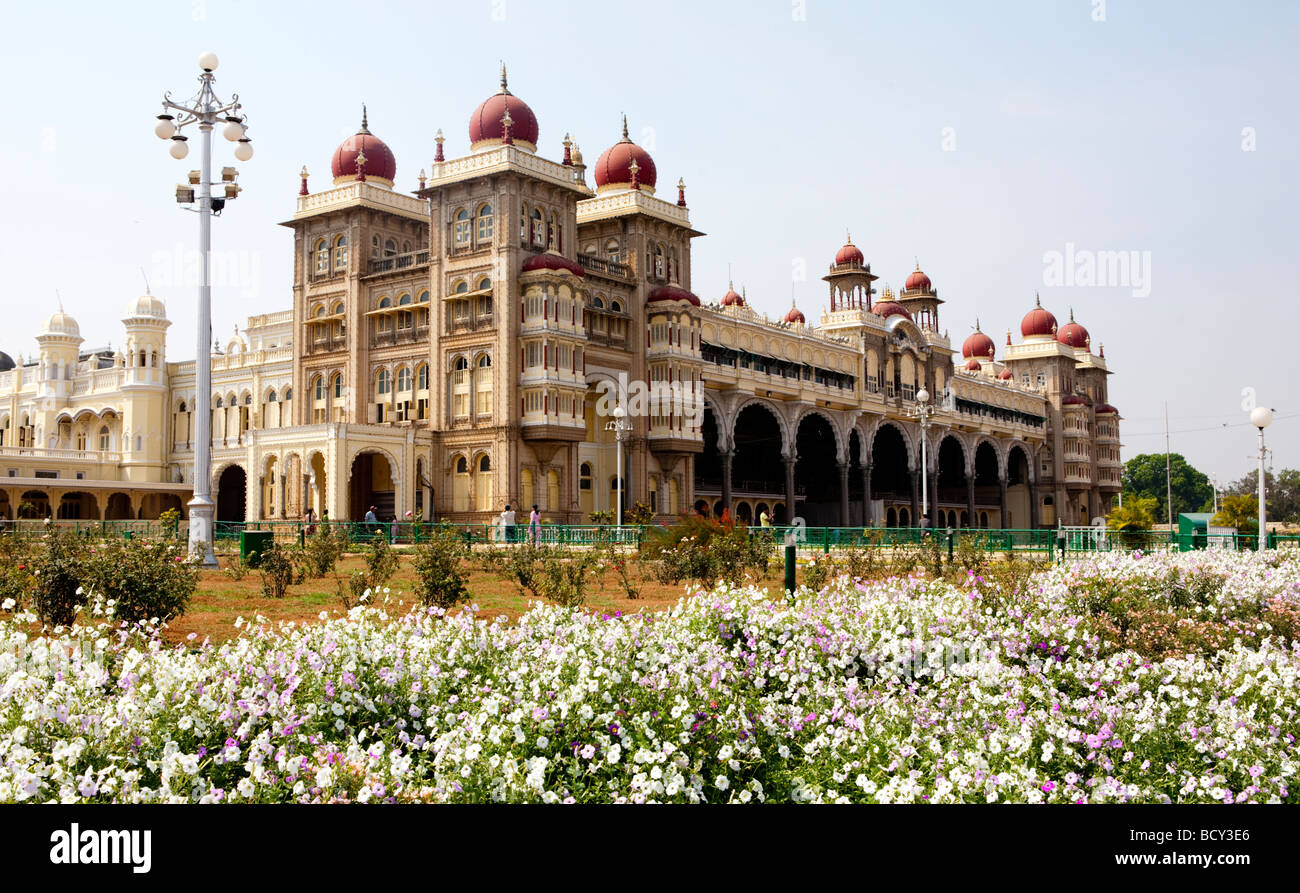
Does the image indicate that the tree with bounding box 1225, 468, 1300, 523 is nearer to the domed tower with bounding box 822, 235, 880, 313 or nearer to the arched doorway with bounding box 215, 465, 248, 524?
the domed tower with bounding box 822, 235, 880, 313

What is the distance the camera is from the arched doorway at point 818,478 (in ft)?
221

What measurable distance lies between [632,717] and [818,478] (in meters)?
65.0

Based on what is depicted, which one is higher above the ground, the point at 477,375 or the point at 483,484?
the point at 477,375

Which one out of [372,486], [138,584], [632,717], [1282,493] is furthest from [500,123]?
[1282,493]

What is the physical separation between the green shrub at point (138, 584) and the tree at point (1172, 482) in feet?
473

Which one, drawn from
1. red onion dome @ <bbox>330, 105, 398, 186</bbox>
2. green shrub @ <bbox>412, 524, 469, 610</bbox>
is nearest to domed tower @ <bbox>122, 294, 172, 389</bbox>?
red onion dome @ <bbox>330, 105, 398, 186</bbox>

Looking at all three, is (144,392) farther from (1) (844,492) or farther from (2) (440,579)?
(2) (440,579)

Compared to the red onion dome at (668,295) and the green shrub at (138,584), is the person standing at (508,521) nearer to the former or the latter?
the red onion dome at (668,295)

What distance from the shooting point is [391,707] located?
6883 millimetres

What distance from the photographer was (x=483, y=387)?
142ft

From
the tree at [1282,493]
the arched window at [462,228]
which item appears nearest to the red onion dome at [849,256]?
the arched window at [462,228]

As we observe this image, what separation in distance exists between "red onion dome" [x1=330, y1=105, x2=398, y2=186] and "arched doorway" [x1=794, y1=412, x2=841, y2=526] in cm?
2976

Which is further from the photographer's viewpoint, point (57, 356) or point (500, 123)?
point (57, 356)
